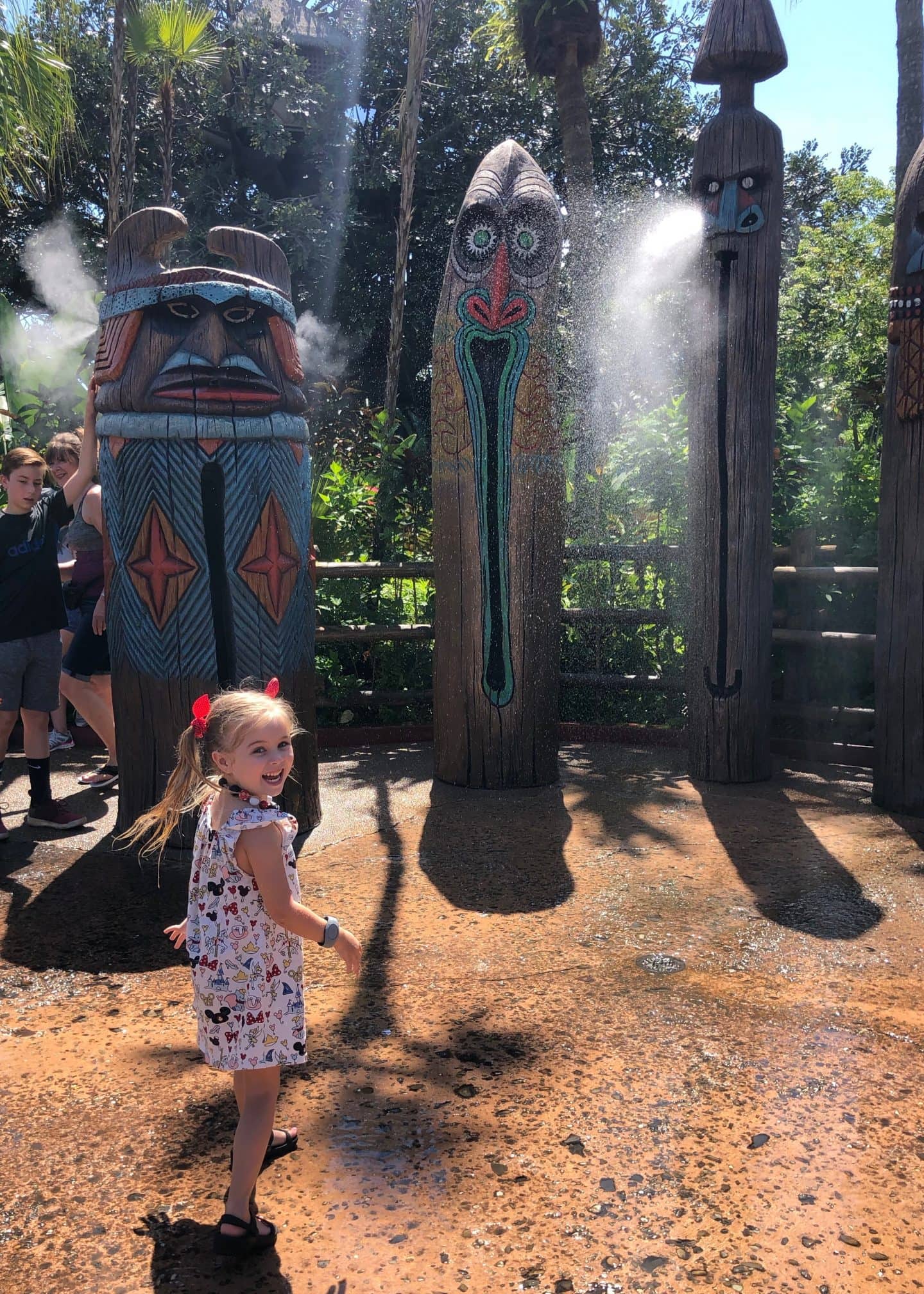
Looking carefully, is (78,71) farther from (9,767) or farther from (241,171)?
(9,767)

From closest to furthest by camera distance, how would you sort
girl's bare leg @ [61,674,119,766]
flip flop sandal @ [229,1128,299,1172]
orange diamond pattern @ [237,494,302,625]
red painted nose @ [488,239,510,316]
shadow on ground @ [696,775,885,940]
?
flip flop sandal @ [229,1128,299,1172] < shadow on ground @ [696,775,885,940] < orange diamond pattern @ [237,494,302,625] < red painted nose @ [488,239,510,316] < girl's bare leg @ [61,674,119,766]

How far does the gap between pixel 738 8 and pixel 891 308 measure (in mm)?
1673

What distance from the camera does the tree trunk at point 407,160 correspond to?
10125 mm

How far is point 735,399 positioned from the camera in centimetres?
493

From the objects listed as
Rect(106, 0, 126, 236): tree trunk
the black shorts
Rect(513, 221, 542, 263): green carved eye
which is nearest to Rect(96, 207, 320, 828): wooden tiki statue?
the black shorts

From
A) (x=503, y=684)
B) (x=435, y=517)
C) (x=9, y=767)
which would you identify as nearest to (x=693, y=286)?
(x=435, y=517)

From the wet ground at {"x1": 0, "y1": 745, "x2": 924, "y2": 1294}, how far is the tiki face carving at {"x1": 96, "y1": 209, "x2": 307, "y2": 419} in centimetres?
167

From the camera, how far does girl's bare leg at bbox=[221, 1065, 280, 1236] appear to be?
1.87m

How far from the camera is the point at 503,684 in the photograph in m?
4.86

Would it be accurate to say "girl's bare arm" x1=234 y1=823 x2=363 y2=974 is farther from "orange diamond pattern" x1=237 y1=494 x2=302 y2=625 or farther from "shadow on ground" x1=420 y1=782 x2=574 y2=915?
"orange diamond pattern" x1=237 y1=494 x2=302 y2=625

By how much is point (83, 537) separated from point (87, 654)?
0.58 m

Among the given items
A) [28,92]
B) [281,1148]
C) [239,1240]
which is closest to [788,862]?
[281,1148]

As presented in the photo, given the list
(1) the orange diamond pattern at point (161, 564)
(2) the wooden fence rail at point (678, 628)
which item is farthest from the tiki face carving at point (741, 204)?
(1) the orange diamond pattern at point (161, 564)

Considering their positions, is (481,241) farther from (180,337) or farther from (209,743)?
(209,743)
